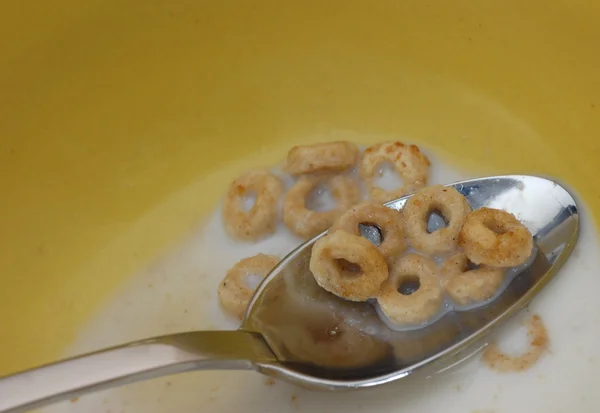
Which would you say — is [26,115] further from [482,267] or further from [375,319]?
[482,267]

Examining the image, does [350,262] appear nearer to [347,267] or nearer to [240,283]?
[347,267]

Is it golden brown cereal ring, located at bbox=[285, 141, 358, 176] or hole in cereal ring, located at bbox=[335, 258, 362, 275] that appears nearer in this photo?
hole in cereal ring, located at bbox=[335, 258, 362, 275]

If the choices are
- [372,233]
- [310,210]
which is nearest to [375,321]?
[372,233]

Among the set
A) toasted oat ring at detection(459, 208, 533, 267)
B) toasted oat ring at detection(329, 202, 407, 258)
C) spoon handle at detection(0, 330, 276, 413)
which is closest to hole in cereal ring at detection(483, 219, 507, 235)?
toasted oat ring at detection(459, 208, 533, 267)

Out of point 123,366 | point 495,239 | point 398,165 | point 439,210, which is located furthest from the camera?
point 398,165

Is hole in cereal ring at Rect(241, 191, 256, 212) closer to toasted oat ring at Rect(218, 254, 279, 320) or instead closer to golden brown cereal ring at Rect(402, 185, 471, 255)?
toasted oat ring at Rect(218, 254, 279, 320)

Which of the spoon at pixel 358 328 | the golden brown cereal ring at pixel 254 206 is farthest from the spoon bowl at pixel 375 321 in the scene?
the golden brown cereal ring at pixel 254 206
